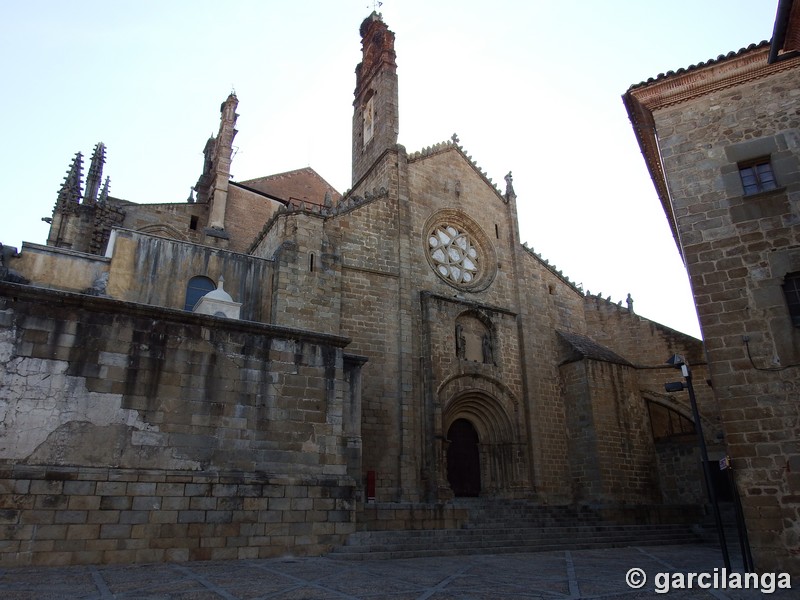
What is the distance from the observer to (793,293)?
881 cm

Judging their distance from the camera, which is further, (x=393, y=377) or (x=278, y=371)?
(x=393, y=377)

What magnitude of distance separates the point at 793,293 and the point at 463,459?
1101cm

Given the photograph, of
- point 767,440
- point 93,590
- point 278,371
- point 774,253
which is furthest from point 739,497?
point 93,590

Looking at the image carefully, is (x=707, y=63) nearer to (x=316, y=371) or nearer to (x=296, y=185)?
(x=316, y=371)

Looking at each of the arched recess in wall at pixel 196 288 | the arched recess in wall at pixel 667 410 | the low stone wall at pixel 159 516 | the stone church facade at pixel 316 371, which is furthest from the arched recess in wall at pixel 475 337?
the low stone wall at pixel 159 516

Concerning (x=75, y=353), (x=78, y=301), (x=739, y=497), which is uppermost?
(x=78, y=301)

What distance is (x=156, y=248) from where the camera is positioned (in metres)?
15.1

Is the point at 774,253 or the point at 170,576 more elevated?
the point at 774,253

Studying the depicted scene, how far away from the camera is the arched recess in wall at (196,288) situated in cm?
1491

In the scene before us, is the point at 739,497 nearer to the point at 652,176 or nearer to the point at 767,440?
the point at 767,440

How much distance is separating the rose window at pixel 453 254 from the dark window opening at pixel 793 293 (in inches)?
426

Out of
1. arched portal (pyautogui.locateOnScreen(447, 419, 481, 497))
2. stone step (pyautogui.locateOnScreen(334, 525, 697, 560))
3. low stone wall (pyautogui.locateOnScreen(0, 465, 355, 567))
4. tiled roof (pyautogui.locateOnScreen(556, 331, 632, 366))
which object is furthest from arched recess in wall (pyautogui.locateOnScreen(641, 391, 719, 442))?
low stone wall (pyautogui.locateOnScreen(0, 465, 355, 567))

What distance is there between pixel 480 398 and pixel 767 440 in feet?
33.2

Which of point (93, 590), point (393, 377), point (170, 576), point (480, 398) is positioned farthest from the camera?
point (480, 398)
